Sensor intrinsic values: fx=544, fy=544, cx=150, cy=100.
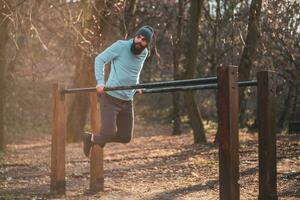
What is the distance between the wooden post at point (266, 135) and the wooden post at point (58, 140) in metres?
3.48

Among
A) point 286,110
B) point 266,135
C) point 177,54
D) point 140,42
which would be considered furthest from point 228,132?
point 286,110

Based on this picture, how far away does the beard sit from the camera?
21.8ft

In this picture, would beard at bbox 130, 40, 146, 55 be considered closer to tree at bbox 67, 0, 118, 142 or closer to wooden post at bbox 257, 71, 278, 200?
wooden post at bbox 257, 71, 278, 200

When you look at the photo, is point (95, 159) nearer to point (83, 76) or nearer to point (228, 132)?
point (228, 132)

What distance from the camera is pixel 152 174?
9383mm

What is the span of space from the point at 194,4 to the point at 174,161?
453 cm

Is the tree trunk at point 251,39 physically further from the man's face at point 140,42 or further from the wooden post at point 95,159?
the man's face at point 140,42

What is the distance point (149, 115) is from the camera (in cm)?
2823

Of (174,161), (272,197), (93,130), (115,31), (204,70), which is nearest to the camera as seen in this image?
(272,197)

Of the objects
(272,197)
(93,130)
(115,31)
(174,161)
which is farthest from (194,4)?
(272,197)

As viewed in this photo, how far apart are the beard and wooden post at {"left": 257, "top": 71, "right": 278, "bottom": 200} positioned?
2198mm

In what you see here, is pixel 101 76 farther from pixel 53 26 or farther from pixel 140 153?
pixel 53 26

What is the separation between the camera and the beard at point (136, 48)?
6.65 metres

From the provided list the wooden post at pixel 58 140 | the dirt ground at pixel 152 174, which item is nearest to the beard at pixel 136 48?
the wooden post at pixel 58 140
